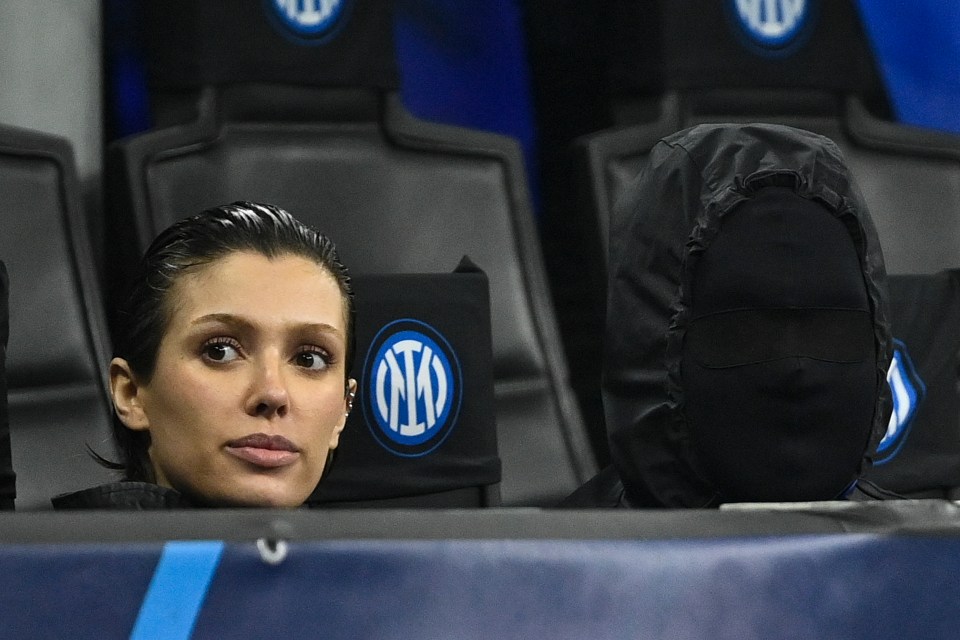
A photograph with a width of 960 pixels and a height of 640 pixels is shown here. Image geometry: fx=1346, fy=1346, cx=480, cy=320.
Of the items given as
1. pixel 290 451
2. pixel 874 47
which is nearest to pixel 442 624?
pixel 290 451

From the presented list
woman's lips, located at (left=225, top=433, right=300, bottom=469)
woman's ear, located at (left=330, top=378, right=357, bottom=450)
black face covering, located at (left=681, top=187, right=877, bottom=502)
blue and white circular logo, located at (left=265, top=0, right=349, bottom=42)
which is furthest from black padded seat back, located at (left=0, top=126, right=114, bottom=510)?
black face covering, located at (left=681, top=187, right=877, bottom=502)

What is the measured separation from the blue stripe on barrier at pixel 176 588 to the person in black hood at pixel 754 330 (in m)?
0.39

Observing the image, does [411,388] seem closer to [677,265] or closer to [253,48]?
[677,265]

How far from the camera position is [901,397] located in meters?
1.22

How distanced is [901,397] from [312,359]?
686mm

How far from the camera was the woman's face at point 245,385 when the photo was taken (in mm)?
680

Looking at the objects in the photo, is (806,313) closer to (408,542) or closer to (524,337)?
Answer: (408,542)

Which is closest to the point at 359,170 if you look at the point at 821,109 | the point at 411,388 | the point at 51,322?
the point at 51,322

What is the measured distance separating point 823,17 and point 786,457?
47.8 inches

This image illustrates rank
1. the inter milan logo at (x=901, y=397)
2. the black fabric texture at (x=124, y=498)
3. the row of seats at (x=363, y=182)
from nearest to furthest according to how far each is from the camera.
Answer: the black fabric texture at (x=124, y=498), the inter milan logo at (x=901, y=397), the row of seats at (x=363, y=182)

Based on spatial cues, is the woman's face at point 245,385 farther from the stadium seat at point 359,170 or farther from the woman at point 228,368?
the stadium seat at point 359,170

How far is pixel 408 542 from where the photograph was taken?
15.4 inches

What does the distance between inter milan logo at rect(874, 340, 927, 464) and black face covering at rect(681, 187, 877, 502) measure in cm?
49

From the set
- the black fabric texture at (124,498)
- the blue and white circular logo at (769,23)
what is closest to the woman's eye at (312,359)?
the black fabric texture at (124,498)
